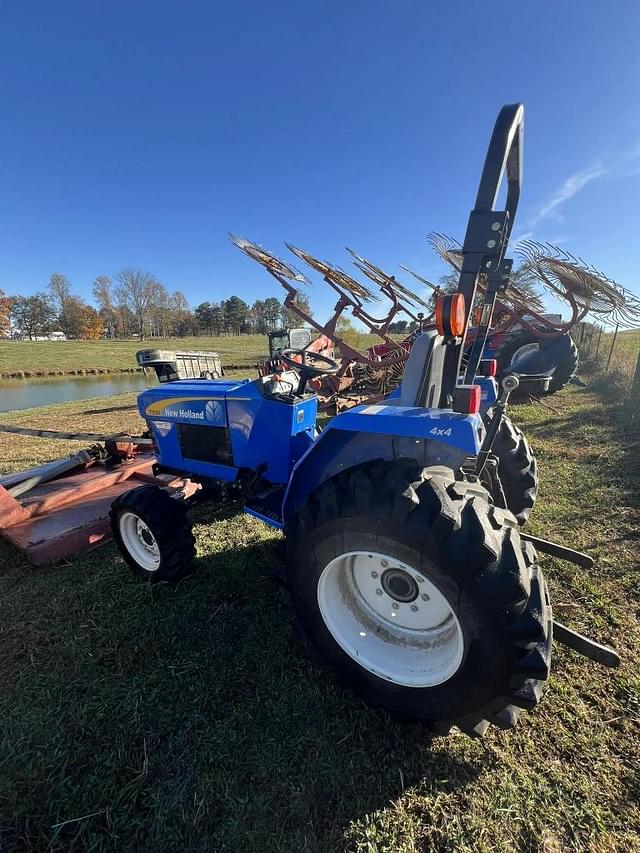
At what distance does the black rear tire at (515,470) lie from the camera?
250 cm

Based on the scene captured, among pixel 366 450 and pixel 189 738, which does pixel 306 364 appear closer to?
pixel 366 450

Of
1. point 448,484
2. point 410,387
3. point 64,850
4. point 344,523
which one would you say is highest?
point 410,387

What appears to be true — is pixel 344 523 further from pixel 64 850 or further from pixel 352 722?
pixel 64 850


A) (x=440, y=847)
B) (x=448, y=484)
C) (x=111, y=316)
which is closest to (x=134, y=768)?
(x=440, y=847)

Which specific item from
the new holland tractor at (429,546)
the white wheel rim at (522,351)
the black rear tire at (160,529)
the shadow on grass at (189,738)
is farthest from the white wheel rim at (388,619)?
the white wheel rim at (522,351)

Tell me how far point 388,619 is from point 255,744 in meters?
0.71

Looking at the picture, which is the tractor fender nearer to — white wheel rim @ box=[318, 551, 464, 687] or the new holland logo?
white wheel rim @ box=[318, 551, 464, 687]

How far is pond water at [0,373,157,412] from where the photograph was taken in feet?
47.9

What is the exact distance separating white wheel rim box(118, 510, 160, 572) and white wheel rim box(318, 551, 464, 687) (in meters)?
1.30

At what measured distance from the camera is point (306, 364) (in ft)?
7.77

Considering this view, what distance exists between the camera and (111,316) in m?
57.8

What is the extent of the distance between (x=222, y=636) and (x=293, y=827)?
90 cm

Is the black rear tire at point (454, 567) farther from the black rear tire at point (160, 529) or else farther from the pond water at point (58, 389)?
the pond water at point (58, 389)

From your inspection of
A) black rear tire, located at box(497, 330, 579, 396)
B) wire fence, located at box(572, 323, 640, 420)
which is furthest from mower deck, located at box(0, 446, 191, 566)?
black rear tire, located at box(497, 330, 579, 396)
